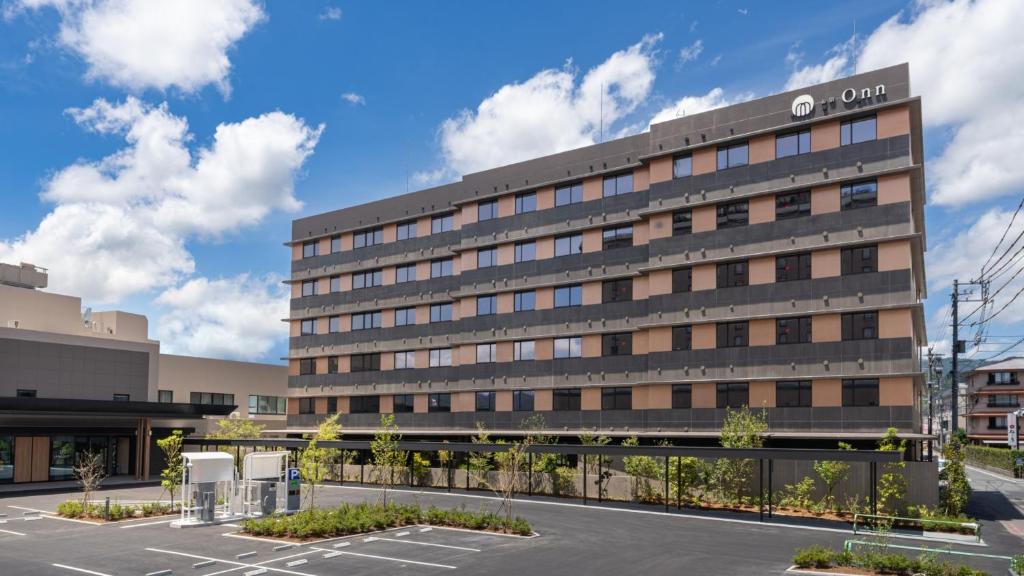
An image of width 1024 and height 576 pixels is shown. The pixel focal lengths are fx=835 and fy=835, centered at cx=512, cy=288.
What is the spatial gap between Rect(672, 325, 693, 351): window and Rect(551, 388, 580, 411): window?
8822 millimetres

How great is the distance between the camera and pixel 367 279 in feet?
240

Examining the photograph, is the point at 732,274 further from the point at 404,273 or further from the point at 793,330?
the point at 404,273

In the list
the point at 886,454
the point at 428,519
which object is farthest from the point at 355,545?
the point at 886,454

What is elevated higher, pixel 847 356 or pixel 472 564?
pixel 847 356

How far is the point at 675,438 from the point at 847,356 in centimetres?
1174

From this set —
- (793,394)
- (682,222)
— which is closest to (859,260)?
(793,394)

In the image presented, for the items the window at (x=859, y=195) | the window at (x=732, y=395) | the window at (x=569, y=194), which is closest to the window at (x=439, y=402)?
the window at (x=569, y=194)

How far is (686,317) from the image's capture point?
51969 mm

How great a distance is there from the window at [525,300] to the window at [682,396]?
13368mm

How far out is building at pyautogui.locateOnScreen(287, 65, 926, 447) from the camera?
151ft

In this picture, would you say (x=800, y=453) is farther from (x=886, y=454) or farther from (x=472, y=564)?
(x=472, y=564)

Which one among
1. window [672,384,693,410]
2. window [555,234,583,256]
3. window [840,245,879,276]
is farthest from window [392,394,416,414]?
window [840,245,879,276]

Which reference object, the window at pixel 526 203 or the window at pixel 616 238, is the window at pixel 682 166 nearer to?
the window at pixel 616 238

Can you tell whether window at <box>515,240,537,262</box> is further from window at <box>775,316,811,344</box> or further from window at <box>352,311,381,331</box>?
window at <box>775,316,811,344</box>
